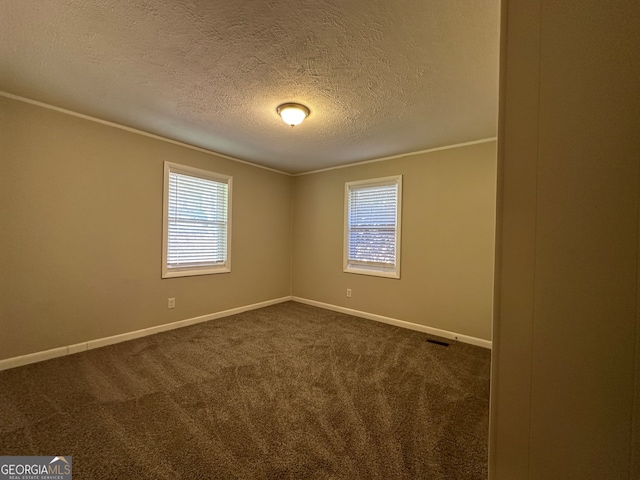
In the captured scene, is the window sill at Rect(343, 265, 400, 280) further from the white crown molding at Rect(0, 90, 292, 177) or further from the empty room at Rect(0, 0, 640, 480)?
the white crown molding at Rect(0, 90, 292, 177)

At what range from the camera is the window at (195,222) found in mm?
3393

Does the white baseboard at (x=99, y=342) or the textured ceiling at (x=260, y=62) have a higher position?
the textured ceiling at (x=260, y=62)

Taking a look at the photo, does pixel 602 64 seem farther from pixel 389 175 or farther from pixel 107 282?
pixel 107 282

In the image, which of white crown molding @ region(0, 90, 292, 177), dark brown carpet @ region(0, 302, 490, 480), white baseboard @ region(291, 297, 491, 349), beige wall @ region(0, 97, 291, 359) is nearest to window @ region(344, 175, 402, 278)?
white baseboard @ region(291, 297, 491, 349)

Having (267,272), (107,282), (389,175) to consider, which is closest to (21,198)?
(107,282)

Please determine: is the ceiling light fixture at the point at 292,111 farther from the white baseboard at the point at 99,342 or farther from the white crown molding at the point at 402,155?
the white baseboard at the point at 99,342

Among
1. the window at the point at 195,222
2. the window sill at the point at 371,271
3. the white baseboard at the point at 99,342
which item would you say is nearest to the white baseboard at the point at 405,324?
the window sill at the point at 371,271

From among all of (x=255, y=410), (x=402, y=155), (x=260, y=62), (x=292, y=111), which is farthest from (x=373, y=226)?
(x=255, y=410)

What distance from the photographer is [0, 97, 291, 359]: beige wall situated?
236 centimetres

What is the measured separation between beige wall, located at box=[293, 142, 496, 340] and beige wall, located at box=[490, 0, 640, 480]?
280cm

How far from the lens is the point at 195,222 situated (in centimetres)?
367

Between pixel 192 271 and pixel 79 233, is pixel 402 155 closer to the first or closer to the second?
pixel 192 271

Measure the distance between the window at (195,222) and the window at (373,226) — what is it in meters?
1.94

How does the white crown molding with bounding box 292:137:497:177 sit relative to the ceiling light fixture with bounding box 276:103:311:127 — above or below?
above
